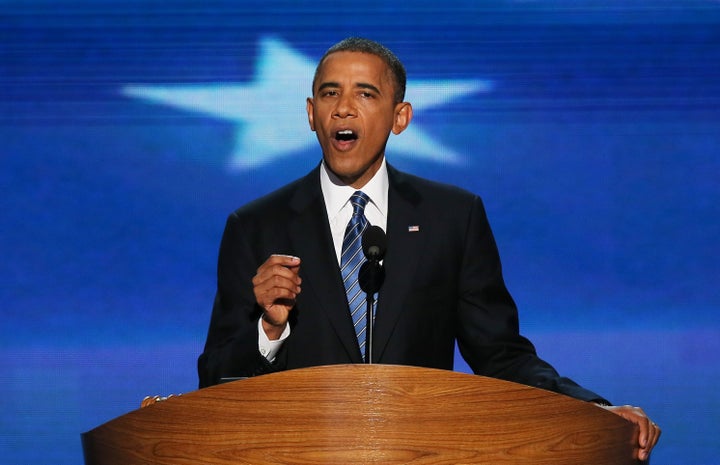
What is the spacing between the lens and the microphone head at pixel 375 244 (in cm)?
186

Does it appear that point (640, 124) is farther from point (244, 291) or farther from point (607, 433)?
point (607, 433)

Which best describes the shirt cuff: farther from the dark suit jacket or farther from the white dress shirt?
the white dress shirt

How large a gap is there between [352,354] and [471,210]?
0.51 meters

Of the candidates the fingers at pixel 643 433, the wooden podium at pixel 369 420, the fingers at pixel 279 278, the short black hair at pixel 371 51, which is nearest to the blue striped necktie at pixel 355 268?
the short black hair at pixel 371 51

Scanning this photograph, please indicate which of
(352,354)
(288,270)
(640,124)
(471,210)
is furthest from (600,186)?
(288,270)

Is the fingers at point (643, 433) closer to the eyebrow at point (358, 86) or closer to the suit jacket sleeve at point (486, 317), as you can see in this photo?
the suit jacket sleeve at point (486, 317)

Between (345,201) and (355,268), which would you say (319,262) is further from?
(345,201)

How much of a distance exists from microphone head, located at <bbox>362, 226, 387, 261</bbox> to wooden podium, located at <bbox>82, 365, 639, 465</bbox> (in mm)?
470

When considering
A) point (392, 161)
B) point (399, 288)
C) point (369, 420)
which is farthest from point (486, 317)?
point (392, 161)

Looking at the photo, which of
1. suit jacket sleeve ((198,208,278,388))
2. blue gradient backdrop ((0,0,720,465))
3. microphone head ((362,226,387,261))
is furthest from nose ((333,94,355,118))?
blue gradient backdrop ((0,0,720,465))

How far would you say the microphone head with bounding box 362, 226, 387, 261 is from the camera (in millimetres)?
1856

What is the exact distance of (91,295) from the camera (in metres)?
3.71

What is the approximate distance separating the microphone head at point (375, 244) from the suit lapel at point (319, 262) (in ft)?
1.38

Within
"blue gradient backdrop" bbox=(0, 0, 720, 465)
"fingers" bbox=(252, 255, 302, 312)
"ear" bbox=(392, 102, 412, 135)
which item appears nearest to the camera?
"fingers" bbox=(252, 255, 302, 312)
